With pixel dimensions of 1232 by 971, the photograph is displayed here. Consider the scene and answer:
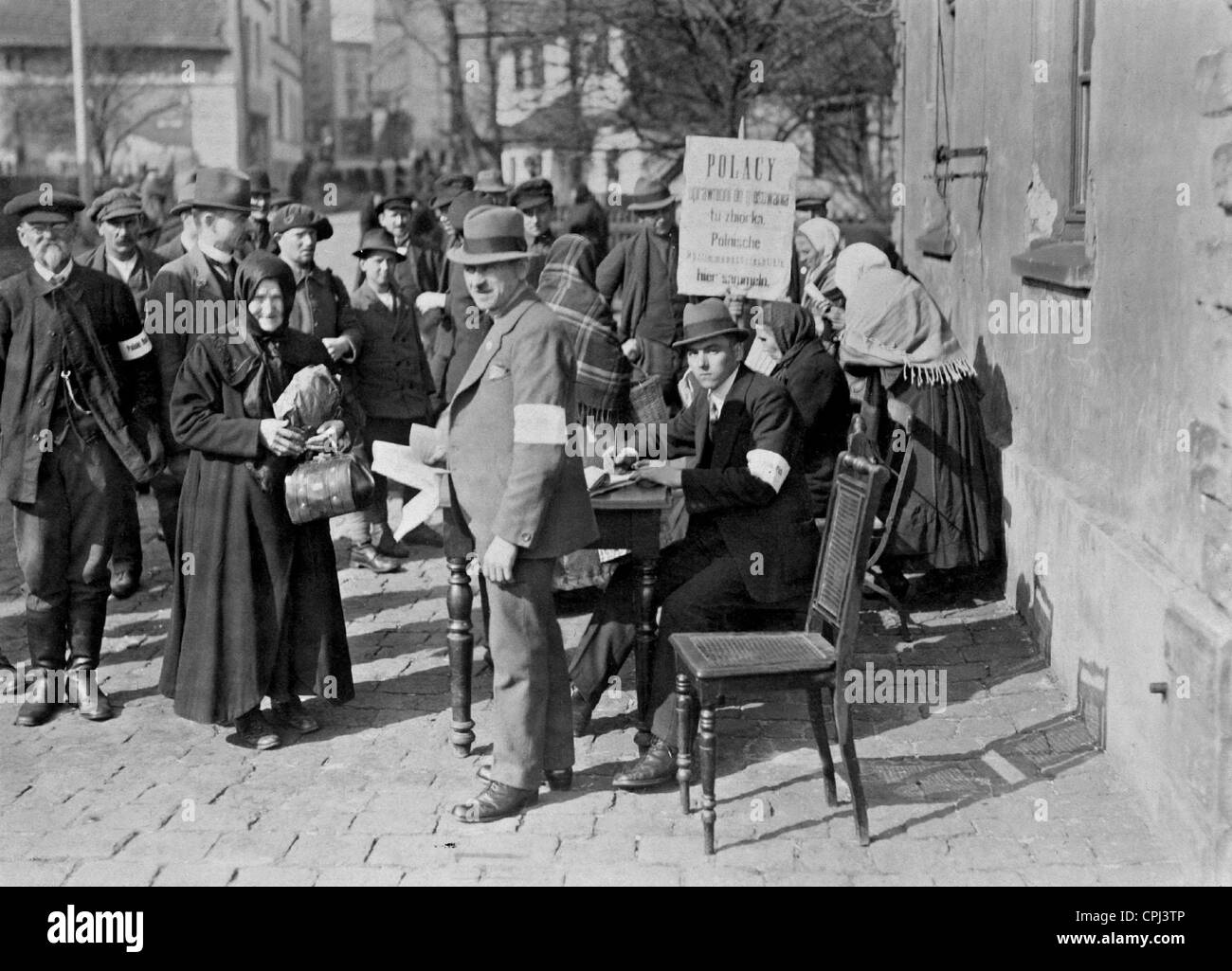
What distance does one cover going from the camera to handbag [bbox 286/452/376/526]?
642cm

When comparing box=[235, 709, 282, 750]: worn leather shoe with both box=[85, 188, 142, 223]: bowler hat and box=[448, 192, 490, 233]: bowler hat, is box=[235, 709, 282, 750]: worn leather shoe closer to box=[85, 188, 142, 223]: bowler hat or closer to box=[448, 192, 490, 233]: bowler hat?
box=[448, 192, 490, 233]: bowler hat

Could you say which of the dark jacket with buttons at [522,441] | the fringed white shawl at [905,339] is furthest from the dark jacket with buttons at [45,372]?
the fringed white shawl at [905,339]

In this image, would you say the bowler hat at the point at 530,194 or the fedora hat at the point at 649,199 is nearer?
the fedora hat at the point at 649,199

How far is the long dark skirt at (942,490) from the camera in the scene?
8516 millimetres

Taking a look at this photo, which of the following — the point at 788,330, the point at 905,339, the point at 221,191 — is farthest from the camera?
the point at 905,339

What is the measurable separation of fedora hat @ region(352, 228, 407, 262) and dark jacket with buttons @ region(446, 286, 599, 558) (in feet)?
14.3

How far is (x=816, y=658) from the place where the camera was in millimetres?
5594

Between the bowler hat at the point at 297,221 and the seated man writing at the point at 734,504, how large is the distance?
3.29 metres

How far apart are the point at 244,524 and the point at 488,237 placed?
1.78 m

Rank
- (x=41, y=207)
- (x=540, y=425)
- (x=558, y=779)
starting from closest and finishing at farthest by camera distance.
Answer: (x=540, y=425)
(x=558, y=779)
(x=41, y=207)

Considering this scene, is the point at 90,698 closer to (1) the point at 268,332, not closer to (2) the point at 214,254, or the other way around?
(1) the point at 268,332

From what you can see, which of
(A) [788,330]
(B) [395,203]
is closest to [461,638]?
(A) [788,330]

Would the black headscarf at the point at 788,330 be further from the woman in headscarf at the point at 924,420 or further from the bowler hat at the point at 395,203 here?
the bowler hat at the point at 395,203
